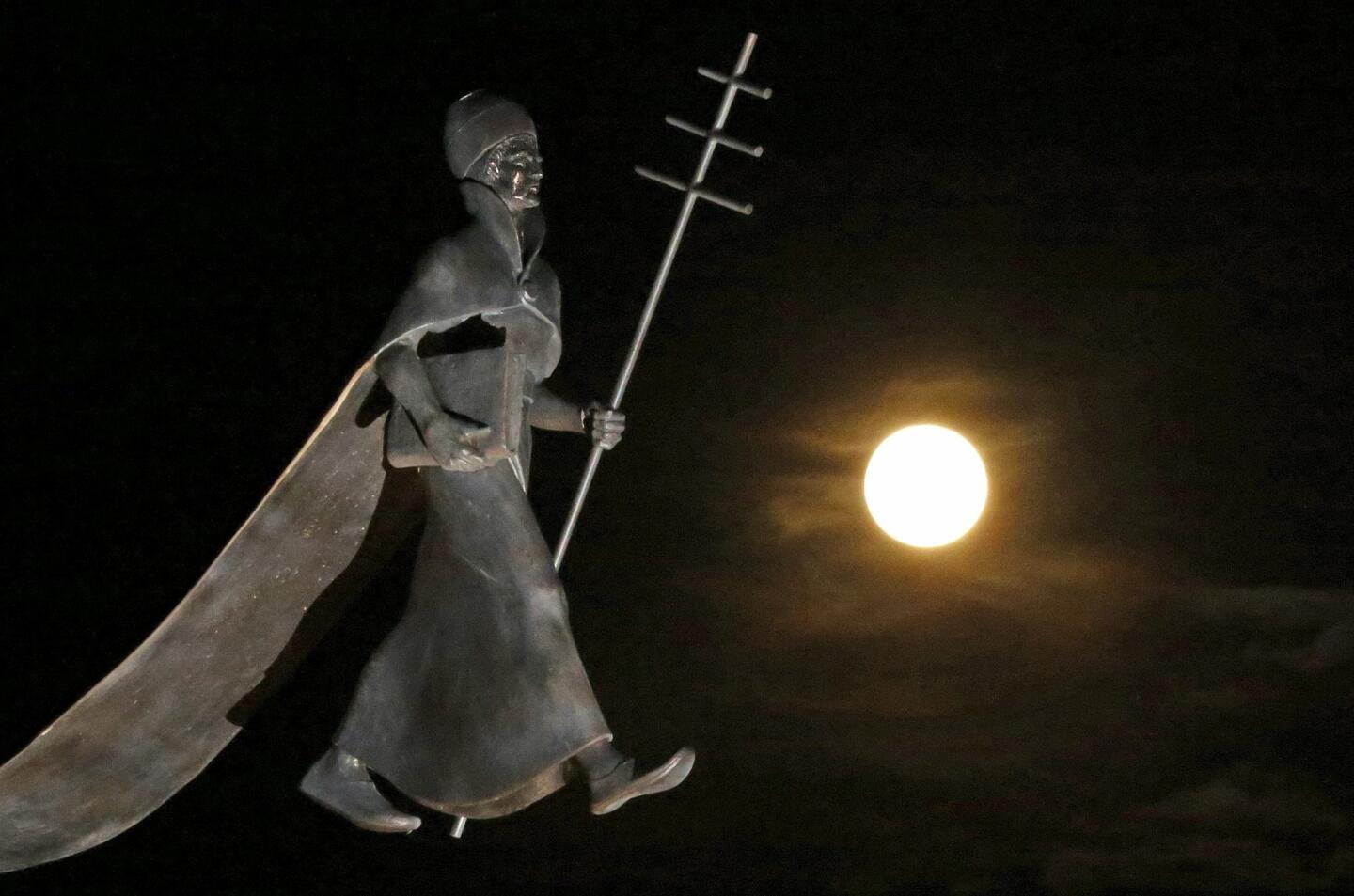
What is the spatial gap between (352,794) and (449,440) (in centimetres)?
57

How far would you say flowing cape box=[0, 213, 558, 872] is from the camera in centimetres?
430

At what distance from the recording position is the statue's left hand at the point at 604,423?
14.6 ft

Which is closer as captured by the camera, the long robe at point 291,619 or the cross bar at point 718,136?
the long robe at point 291,619

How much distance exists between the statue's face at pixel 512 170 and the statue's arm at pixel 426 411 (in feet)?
0.96

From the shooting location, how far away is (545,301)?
436cm

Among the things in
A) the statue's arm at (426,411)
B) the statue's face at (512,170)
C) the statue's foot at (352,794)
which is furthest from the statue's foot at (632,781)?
the statue's face at (512,170)

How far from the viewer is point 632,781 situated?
13.5ft

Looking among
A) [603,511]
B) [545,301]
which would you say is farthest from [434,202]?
[545,301]

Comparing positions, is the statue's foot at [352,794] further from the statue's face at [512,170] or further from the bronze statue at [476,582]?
the statue's face at [512,170]

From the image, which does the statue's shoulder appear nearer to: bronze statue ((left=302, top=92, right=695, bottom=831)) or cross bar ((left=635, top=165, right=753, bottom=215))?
bronze statue ((left=302, top=92, right=695, bottom=831))

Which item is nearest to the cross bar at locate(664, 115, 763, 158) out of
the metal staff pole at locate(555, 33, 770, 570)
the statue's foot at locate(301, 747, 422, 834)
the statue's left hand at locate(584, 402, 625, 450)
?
the metal staff pole at locate(555, 33, 770, 570)

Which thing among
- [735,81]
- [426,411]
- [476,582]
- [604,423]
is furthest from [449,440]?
[735,81]

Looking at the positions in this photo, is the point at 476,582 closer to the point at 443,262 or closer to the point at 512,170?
the point at 443,262

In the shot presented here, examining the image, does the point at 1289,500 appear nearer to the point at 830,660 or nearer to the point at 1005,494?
the point at 1005,494
